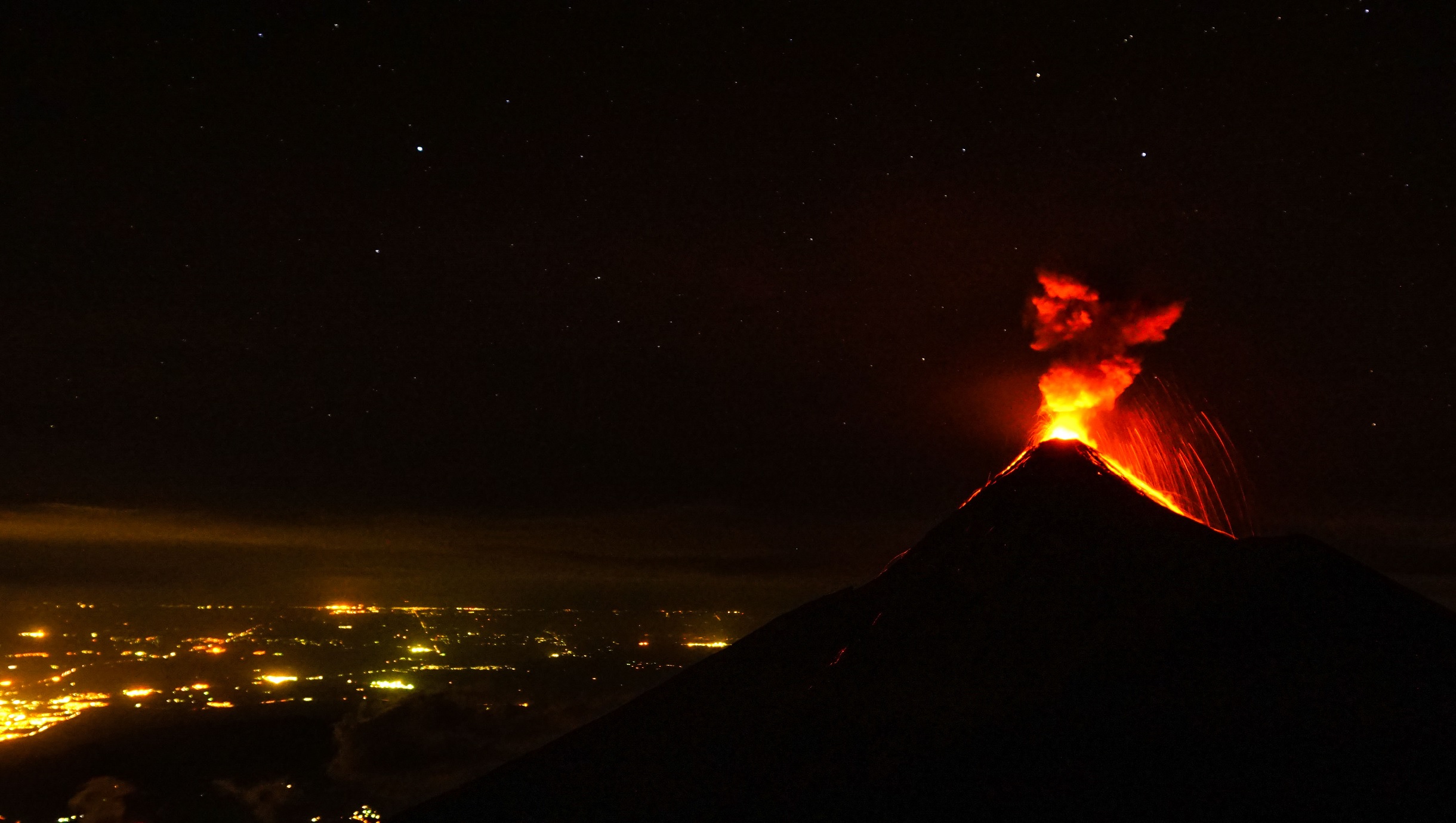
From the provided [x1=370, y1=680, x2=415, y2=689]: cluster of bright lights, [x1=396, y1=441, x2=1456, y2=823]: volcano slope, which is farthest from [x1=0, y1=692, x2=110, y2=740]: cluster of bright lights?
[x1=396, y1=441, x2=1456, y2=823]: volcano slope

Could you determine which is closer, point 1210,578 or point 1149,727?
point 1149,727

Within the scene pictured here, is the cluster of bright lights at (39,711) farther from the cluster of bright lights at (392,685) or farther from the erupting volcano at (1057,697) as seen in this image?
the erupting volcano at (1057,697)

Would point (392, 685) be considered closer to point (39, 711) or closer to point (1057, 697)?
point (39, 711)

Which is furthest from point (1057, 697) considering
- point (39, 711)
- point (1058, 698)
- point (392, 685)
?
point (39, 711)

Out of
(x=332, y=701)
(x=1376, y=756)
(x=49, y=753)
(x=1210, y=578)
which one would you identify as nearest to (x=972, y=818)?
(x=1376, y=756)

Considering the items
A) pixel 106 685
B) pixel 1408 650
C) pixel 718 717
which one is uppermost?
pixel 1408 650

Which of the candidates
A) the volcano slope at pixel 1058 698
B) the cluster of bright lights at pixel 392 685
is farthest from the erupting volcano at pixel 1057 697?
the cluster of bright lights at pixel 392 685

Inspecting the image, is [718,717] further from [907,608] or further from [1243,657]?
[1243,657]
